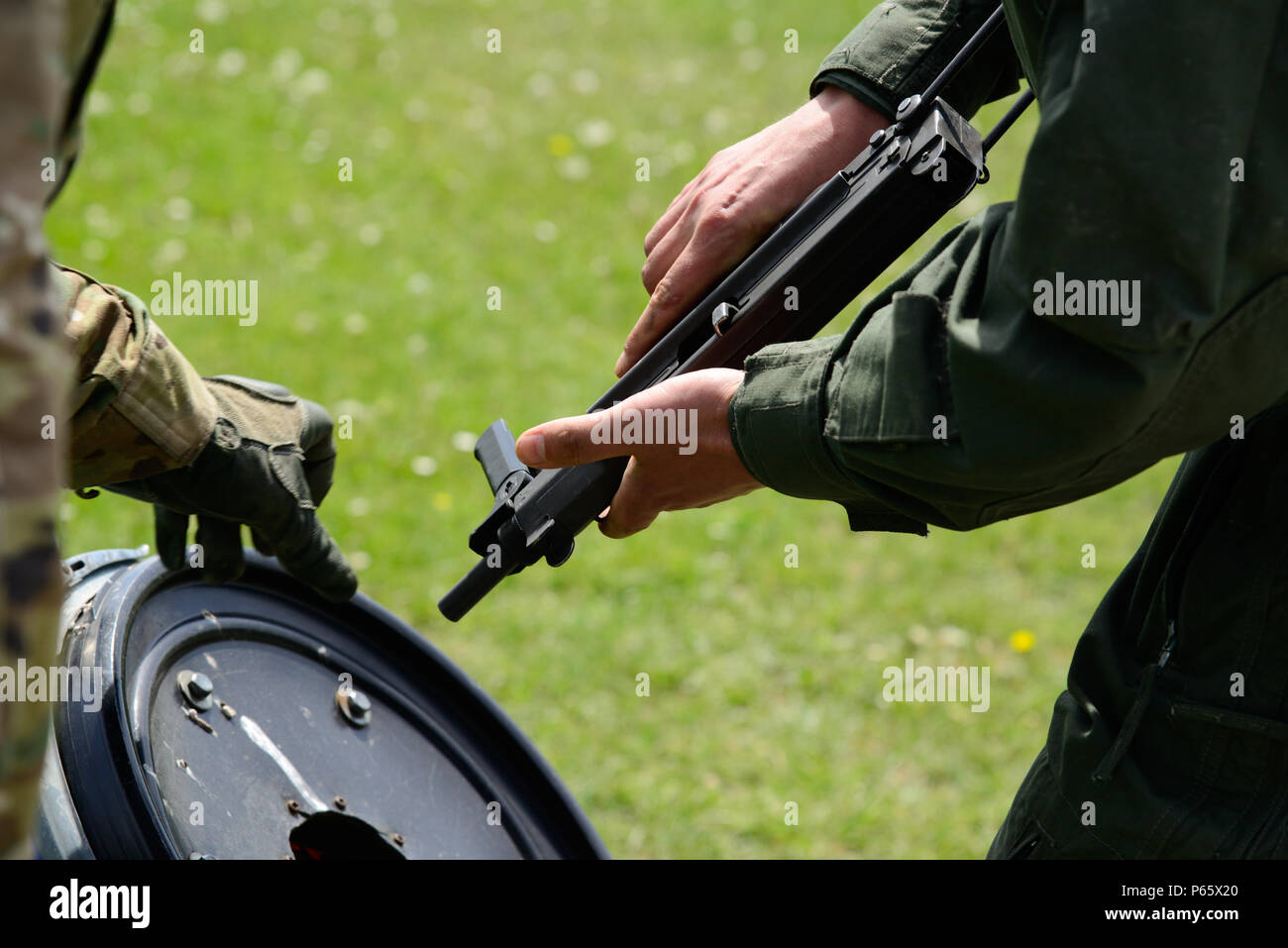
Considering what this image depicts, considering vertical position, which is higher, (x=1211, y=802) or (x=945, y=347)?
(x=945, y=347)

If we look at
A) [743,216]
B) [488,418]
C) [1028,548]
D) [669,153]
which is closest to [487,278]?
[488,418]

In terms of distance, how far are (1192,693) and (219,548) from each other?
143 centimetres

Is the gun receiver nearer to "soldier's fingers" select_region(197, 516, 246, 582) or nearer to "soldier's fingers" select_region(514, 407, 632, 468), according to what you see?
"soldier's fingers" select_region(514, 407, 632, 468)

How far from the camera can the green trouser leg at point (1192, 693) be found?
1.52m

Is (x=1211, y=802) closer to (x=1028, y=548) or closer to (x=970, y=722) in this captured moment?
(x=970, y=722)

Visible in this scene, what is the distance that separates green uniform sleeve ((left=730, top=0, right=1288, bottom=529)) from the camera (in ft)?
4.08

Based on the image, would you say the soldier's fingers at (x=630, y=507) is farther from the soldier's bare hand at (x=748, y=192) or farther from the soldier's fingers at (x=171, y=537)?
the soldier's fingers at (x=171, y=537)

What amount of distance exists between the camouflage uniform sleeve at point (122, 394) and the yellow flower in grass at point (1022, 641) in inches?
127

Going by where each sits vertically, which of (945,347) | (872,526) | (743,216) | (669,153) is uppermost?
(669,153)

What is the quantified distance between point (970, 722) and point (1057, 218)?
310 centimetres

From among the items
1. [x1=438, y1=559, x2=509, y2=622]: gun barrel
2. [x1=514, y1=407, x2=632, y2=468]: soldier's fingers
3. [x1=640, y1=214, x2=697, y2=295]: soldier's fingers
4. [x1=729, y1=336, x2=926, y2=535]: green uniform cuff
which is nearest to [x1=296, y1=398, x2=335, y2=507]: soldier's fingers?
[x1=438, y1=559, x2=509, y2=622]: gun barrel

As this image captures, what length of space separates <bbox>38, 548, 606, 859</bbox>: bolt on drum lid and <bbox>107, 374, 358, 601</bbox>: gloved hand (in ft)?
0.26

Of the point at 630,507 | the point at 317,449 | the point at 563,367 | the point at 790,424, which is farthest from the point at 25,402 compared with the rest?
the point at 563,367

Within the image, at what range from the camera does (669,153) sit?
757 cm
